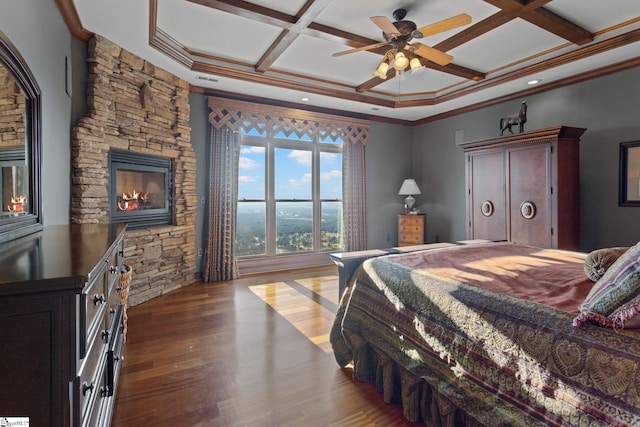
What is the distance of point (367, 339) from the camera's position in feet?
6.48

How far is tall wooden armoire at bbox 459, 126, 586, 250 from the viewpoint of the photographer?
351cm

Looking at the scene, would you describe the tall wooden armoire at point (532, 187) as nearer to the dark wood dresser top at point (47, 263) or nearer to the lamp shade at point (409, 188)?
the lamp shade at point (409, 188)

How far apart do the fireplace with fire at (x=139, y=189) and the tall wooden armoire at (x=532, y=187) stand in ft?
13.2

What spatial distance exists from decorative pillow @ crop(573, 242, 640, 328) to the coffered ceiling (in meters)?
2.37

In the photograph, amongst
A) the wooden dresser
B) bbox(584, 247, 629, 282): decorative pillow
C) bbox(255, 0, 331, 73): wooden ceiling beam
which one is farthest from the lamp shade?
the wooden dresser

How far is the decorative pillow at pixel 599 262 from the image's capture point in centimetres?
146

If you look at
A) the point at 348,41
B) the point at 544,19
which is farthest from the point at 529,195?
the point at 348,41

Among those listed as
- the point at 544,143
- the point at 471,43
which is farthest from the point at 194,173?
the point at 544,143

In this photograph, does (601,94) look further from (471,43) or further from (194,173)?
(194,173)

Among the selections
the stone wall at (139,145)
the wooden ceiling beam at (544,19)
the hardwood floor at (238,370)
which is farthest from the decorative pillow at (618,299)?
the stone wall at (139,145)

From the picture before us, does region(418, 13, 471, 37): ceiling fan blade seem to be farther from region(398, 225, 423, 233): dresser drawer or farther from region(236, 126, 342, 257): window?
region(398, 225, 423, 233): dresser drawer

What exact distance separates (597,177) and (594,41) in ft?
4.80

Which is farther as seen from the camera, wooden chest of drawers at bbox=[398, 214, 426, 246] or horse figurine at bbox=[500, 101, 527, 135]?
wooden chest of drawers at bbox=[398, 214, 426, 246]

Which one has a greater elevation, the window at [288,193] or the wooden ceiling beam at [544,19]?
the wooden ceiling beam at [544,19]
